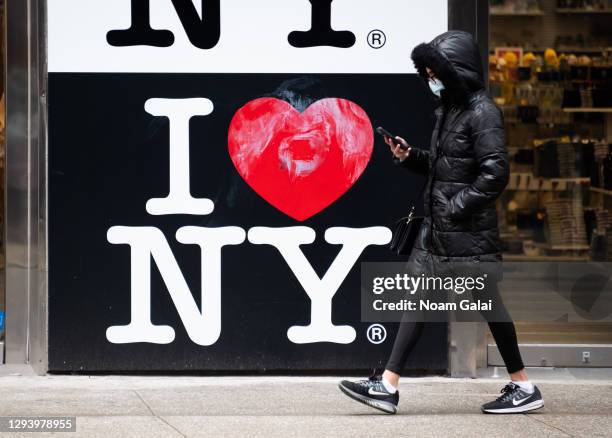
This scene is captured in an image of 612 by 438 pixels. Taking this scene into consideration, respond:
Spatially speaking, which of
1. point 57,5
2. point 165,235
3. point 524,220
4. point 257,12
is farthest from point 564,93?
point 57,5

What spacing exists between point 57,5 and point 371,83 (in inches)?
75.5

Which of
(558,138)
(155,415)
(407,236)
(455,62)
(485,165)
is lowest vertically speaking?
(155,415)

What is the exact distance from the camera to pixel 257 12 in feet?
24.5

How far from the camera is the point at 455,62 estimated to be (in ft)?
21.3

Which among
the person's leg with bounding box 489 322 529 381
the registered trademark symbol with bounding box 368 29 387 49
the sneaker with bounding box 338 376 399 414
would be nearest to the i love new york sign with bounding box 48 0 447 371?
the registered trademark symbol with bounding box 368 29 387 49

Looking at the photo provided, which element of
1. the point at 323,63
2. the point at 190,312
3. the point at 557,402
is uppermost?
the point at 323,63

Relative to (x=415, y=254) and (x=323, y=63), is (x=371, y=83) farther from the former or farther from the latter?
(x=415, y=254)

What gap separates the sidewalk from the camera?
627 centimetres

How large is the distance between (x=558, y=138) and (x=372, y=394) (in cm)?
264

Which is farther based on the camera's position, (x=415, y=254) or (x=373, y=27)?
(x=373, y=27)

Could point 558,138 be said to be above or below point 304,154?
above

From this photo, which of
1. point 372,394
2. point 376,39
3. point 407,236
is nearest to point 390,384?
point 372,394

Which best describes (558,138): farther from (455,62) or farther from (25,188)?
(25,188)

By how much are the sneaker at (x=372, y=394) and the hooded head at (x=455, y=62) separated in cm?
156
